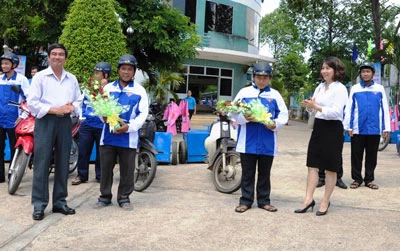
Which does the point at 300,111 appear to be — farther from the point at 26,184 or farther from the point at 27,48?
the point at 26,184

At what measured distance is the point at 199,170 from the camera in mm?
7941

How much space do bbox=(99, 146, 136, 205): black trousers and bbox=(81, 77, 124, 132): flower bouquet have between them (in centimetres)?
43

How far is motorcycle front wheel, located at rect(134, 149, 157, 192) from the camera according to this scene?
6004 millimetres

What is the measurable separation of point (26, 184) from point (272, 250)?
402cm

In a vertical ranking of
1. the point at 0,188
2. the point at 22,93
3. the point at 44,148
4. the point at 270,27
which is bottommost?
the point at 0,188

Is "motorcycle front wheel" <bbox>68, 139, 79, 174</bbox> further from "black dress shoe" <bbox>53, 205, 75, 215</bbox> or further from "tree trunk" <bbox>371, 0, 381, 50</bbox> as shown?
"tree trunk" <bbox>371, 0, 381, 50</bbox>

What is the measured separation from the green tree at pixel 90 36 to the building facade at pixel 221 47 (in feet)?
48.7

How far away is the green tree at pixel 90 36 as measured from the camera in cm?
912

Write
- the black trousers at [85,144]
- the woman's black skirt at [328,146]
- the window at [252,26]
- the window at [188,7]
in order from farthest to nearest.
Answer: the window at [252,26] → the window at [188,7] → the black trousers at [85,144] → the woman's black skirt at [328,146]

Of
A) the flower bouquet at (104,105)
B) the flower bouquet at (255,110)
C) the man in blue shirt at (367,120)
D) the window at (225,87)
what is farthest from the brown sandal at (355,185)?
the window at (225,87)

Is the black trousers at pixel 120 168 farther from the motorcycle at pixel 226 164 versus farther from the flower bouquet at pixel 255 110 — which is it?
the motorcycle at pixel 226 164

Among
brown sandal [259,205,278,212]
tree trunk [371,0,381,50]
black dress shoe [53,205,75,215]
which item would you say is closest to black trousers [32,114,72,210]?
black dress shoe [53,205,75,215]

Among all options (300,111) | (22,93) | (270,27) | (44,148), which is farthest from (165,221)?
(270,27)

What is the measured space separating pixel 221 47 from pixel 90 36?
18.0 meters
